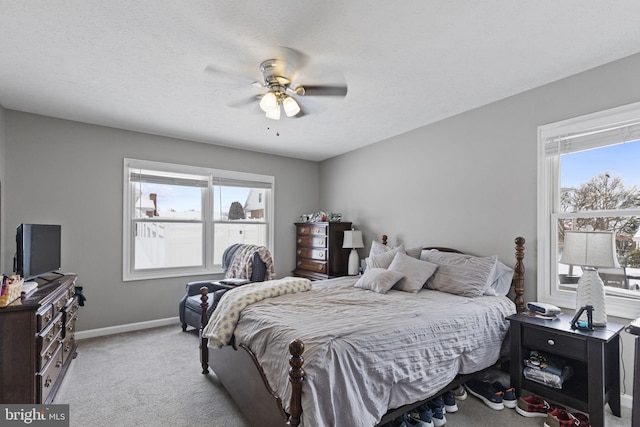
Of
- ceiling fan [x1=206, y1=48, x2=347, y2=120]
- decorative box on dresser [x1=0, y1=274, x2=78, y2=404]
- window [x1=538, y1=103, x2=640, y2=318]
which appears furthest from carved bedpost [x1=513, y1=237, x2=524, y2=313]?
decorative box on dresser [x1=0, y1=274, x2=78, y2=404]

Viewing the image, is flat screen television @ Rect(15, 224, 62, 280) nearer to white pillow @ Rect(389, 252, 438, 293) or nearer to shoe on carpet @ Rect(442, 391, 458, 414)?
white pillow @ Rect(389, 252, 438, 293)

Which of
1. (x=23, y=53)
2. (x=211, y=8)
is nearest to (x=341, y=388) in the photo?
(x=211, y=8)

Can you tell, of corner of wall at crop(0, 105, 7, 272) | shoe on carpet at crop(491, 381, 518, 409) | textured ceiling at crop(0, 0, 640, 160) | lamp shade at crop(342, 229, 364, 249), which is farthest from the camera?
lamp shade at crop(342, 229, 364, 249)

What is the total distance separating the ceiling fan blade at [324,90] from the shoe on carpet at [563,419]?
104 inches

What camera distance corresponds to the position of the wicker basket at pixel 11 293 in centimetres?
196

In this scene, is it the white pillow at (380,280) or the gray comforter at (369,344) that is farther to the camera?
the white pillow at (380,280)

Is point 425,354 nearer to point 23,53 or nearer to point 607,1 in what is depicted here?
point 607,1

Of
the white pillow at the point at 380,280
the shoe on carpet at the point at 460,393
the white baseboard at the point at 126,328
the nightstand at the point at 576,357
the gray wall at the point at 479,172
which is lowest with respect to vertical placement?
the white baseboard at the point at 126,328

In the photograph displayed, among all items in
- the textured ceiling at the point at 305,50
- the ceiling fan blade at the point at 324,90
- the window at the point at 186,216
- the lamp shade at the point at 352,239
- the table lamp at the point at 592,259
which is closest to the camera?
the textured ceiling at the point at 305,50

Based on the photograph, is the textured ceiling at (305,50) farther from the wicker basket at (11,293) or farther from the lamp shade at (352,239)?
the lamp shade at (352,239)

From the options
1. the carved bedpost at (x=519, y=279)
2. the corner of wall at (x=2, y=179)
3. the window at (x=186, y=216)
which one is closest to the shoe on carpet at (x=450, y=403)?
the carved bedpost at (x=519, y=279)

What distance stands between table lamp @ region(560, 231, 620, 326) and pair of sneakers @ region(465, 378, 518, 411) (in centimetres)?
79

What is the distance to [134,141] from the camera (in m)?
4.12

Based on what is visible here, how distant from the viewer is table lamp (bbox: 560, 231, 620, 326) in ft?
6.87
